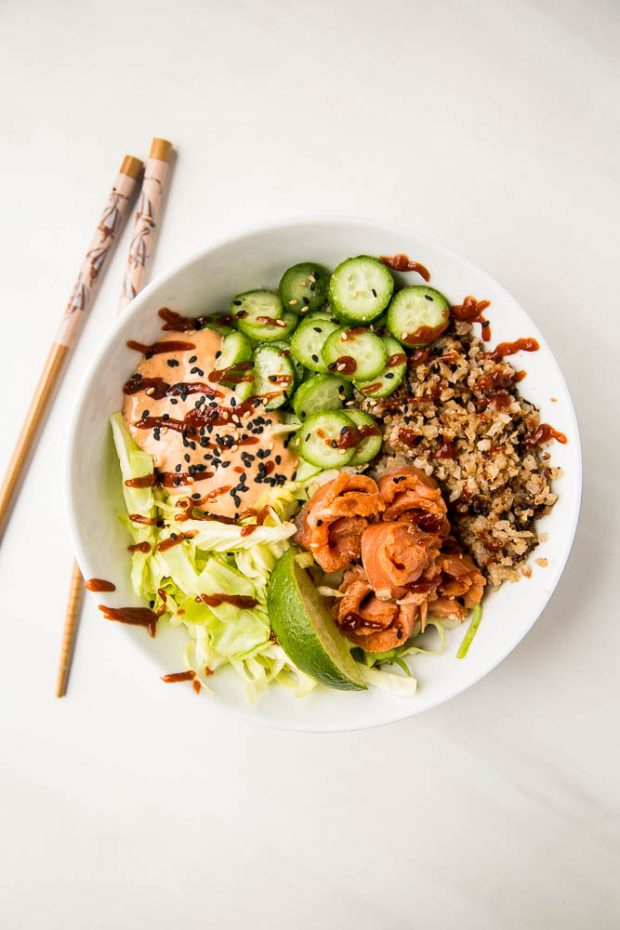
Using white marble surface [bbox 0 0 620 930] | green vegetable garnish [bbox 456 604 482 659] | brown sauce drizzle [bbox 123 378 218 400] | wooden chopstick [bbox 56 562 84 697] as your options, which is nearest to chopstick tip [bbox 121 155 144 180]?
white marble surface [bbox 0 0 620 930]

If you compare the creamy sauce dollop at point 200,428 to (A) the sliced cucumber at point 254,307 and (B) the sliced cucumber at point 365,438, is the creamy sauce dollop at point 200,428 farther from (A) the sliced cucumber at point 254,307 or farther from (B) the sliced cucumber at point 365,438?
(B) the sliced cucumber at point 365,438

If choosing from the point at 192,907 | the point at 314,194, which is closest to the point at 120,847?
the point at 192,907

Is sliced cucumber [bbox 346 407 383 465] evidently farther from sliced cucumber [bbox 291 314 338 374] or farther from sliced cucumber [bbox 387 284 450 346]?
sliced cucumber [bbox 387 284 450 346]

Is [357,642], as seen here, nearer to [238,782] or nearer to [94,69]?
[238,782]

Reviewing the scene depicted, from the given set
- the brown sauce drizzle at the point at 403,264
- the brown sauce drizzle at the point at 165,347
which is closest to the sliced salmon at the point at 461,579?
the brown sauce drizzle at the point at 403,264

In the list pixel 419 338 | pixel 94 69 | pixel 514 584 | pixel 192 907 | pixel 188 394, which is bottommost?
pixel 192 907
